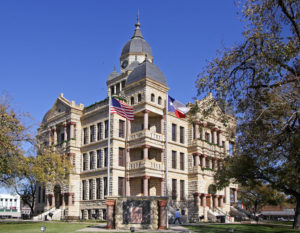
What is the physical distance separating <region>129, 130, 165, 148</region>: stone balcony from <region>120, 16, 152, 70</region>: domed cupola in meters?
17.5

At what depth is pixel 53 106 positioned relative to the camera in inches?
2115

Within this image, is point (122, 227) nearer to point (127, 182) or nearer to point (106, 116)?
point (127, 182)

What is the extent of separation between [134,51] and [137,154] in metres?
19.4

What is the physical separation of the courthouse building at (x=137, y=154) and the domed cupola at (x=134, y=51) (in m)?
11.2

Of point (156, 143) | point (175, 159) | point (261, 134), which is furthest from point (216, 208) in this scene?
point (261, 134)

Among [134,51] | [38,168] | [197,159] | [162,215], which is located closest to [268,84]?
[162,215]

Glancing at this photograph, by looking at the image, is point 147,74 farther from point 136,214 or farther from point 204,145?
point 136,214

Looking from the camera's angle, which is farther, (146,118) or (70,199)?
(70,199)

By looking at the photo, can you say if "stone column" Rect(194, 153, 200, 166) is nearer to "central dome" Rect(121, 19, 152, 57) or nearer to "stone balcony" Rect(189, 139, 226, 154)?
"stone balcony" Rect(189, 139, 226, 154)

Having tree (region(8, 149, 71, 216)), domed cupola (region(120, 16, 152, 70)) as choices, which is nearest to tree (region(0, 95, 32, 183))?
tree (region(8, 149, 71, 216))

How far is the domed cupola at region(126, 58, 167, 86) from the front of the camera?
148 feet

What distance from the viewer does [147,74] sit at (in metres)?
44.6

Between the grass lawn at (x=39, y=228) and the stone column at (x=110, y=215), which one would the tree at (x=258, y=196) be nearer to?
the grass lawn at (x=39, y=228)

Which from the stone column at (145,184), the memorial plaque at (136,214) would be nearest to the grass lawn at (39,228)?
the memorial plaque at (136,214)
